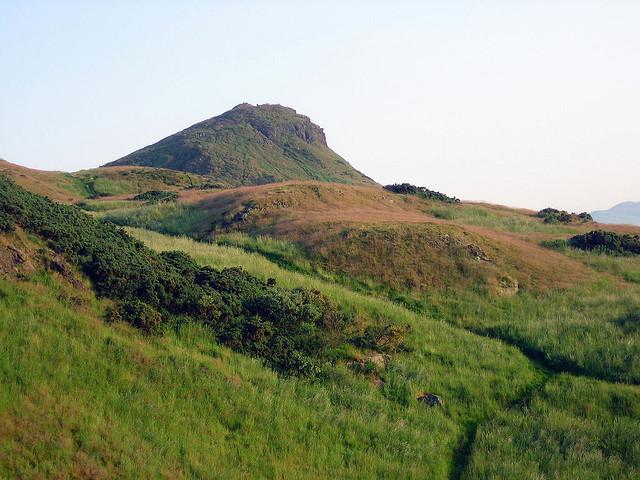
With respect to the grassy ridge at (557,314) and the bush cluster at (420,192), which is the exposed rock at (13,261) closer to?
the grassy ridge at (557,314)

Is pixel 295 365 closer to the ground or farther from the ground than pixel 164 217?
closer to the ground

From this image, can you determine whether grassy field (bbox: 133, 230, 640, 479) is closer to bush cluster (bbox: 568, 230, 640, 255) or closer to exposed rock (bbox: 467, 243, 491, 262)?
exposed rock (bbox: 467, 243, 491, 262)

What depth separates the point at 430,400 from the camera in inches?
516

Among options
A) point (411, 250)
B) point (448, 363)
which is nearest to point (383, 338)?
point (448, 363)

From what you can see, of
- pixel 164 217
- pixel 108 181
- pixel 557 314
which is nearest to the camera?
pixel 557 314

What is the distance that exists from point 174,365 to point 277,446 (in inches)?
109

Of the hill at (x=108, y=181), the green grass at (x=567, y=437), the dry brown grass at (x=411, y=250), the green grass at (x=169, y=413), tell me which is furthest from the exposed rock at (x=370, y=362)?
the hill at (x=108, y=181)

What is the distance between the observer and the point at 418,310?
20.0m

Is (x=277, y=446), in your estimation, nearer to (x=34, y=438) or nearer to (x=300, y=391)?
(x=300, y=391)

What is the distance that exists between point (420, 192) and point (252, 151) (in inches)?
3237

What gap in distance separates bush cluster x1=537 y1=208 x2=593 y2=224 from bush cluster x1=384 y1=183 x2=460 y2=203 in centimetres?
705

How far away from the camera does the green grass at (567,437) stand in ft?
33.3

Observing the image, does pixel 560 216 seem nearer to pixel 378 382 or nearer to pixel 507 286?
pixel 507 286

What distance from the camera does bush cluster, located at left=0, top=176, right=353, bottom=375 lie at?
1308 cm
